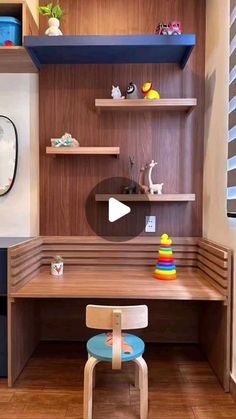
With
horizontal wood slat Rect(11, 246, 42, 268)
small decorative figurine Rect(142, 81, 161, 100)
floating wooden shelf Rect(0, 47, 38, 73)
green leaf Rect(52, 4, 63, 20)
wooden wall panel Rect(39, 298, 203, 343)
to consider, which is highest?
green leaf Rect(52, 4, 63, 20)

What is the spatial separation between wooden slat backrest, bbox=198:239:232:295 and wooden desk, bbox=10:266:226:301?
0.05m

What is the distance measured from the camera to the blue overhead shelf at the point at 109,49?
2168 millimetres

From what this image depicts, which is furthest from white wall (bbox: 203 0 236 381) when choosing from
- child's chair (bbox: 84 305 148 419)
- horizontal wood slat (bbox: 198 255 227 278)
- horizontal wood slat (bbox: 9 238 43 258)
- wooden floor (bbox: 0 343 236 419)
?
horizontal wood slat (bbox: 9 238 43 258)

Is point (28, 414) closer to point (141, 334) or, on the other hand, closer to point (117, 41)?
point (141, 334)

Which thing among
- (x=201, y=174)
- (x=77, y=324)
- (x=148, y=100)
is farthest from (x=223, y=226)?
(x=77, y=324)

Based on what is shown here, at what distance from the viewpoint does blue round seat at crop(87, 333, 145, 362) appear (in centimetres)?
160

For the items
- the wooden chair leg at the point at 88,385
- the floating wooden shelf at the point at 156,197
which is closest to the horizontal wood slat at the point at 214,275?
the floating wooden shelf at the point at 156,197

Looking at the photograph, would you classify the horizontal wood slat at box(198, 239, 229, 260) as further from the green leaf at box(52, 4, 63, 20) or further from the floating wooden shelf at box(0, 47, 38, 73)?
the green leaf at box(52, 4, 63, 20)

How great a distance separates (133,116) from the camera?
254cm

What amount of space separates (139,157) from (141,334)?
1.35 metres

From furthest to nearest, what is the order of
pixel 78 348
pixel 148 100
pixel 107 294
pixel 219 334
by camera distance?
pixel 78 348 → pixel 148 100 → pixel 219 334 → pixel 107 294

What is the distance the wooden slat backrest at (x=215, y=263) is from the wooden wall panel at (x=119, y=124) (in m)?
0.26

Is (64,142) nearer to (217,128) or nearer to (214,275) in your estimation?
(217,128)

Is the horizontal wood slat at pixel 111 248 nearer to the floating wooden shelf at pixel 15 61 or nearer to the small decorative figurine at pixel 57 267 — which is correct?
the small decorative figurine at pixel 57 267
